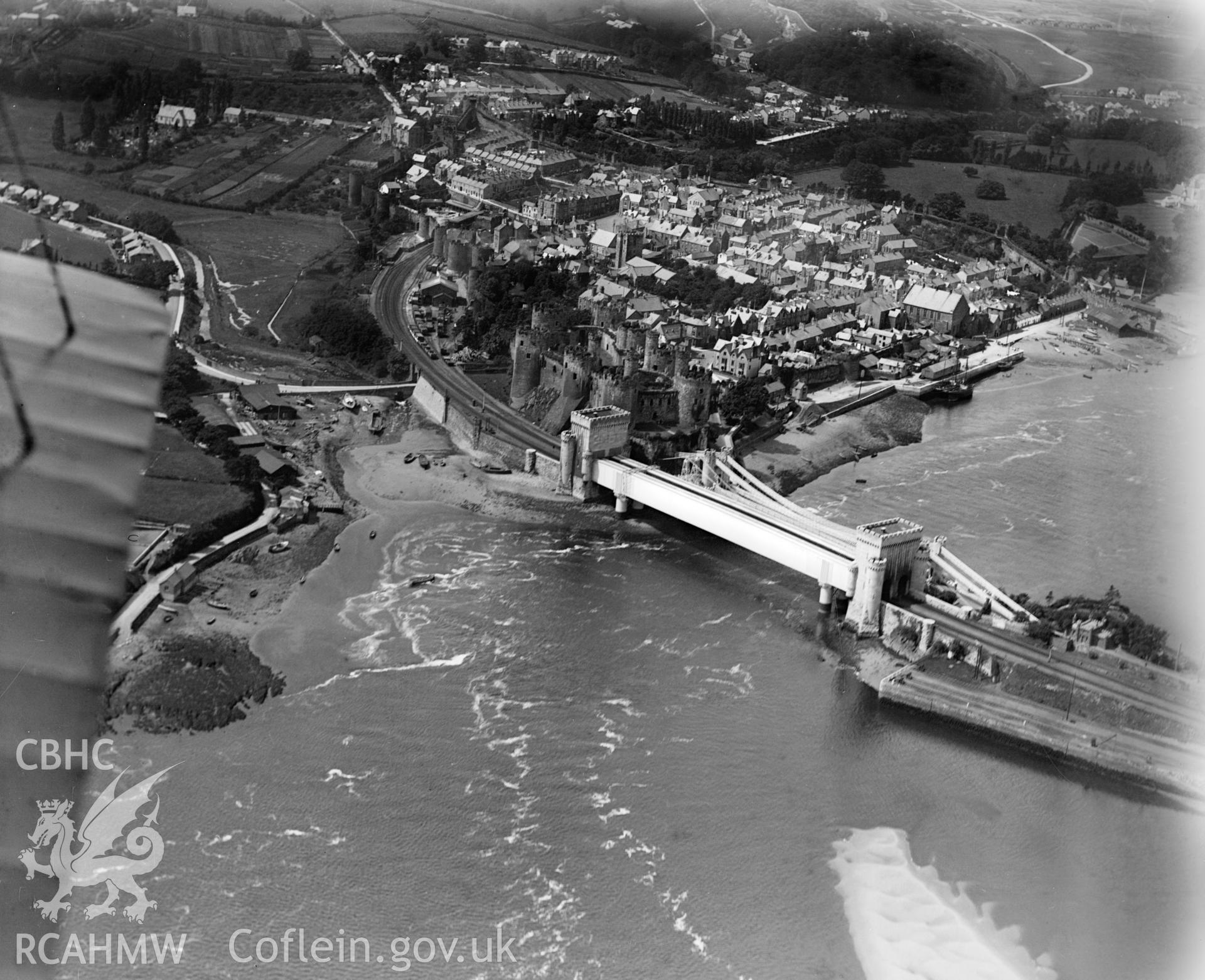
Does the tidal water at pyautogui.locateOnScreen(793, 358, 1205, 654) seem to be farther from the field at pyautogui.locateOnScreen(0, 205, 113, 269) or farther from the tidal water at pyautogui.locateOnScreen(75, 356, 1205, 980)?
the field at pyautogui.locateOnScreen(0, 205, 113, 269)

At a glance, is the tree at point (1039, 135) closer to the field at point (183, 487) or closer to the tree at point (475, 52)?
the tree at point (475, 52)

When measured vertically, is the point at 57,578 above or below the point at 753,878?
above

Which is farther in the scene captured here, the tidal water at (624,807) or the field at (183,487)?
the field at (183,487)

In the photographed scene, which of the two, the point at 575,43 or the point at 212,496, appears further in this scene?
the point at 575,43

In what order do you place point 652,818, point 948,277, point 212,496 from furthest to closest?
1. point 948,277
2. point 212,496
3. point 652,818

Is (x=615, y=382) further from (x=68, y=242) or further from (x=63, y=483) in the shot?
(x=63, y=483)

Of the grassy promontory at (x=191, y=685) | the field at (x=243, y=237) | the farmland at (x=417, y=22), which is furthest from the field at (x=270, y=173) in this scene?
the grassy promontory at (x=191, y=685)

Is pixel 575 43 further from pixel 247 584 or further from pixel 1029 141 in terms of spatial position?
pixel 247 584

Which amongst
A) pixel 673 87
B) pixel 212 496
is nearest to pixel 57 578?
pixel 212 496
